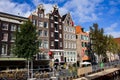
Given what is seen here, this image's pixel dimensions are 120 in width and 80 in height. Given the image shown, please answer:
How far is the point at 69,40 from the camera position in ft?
203

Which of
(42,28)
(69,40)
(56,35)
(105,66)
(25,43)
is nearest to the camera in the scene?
(25,43)

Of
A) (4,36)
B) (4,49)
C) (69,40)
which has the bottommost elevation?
(4,49)

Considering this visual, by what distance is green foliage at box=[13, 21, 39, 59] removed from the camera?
35500 millimetres

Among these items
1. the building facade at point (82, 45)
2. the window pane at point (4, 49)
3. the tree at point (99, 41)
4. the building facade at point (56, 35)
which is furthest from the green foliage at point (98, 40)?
the window pane at point (4, 49)

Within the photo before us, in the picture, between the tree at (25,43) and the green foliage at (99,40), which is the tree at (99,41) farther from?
the tree at (25,43)

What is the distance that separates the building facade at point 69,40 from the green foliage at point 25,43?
2413 cm

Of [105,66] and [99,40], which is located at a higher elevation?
[99,40]

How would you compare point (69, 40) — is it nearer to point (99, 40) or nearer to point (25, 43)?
point (99, 40)

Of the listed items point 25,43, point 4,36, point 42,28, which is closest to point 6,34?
point 4,36

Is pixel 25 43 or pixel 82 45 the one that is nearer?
pixel 25 43

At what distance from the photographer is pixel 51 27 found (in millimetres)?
55750

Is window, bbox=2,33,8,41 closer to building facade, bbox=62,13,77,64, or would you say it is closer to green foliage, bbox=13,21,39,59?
green foliage, bbox=13,21,39,59

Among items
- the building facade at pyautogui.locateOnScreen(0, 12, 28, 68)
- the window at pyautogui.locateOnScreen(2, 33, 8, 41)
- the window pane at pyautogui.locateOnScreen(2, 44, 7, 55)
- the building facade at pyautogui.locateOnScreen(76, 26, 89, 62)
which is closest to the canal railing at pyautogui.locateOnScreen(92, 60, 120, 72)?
the building facade at pyautogui.locateOnScreen(76, 26, 89, 62)

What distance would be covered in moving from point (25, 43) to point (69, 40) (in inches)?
1096
